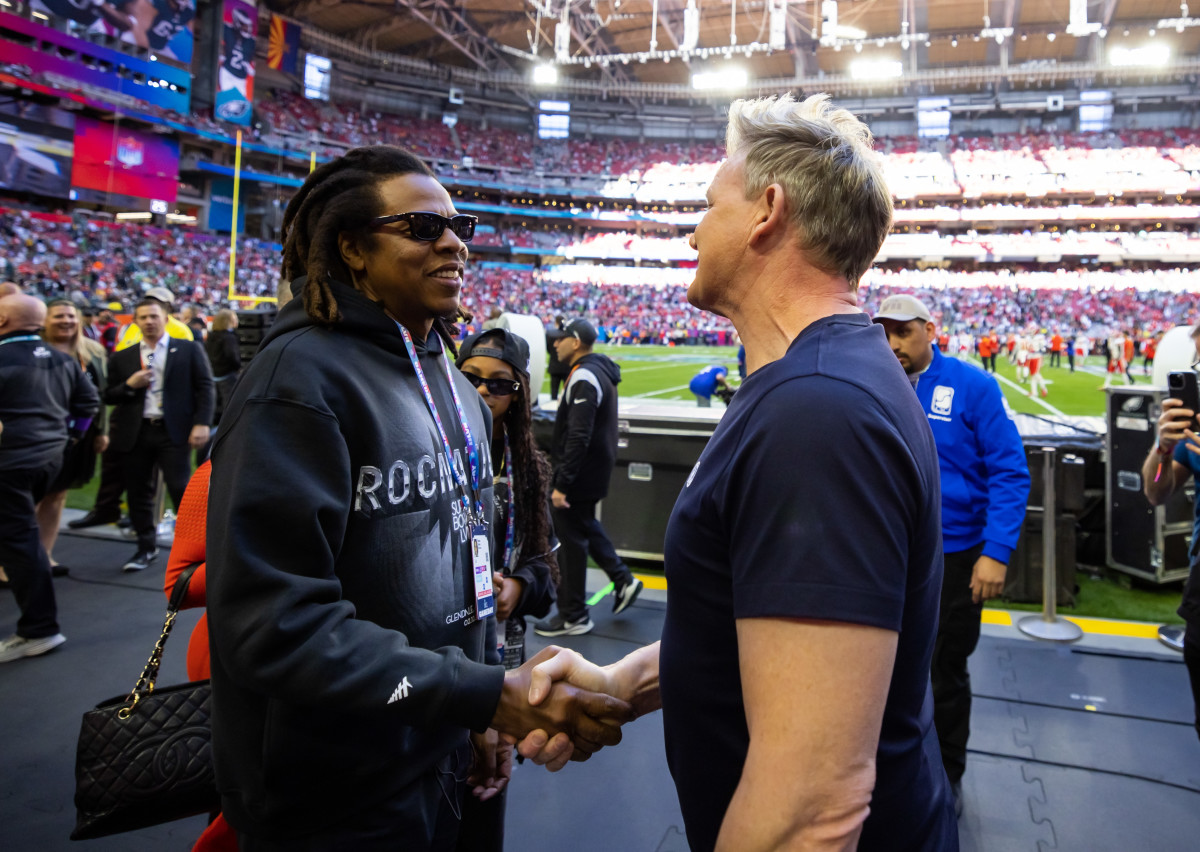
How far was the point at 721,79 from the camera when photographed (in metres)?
47.8

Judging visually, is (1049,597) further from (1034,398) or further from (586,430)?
(1034,398)

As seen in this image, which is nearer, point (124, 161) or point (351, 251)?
point (351, 251)

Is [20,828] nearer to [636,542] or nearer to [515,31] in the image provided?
[636,542]

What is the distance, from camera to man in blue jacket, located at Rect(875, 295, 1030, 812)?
3.35 metres

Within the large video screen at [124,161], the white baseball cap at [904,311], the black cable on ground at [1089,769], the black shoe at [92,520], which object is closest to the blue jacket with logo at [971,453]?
the white baseball cap at [904,311]

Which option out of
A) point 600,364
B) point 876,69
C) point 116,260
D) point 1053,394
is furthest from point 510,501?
point 876,69

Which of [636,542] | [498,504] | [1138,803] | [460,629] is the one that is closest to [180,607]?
[460,629]

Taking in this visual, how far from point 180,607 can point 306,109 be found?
5230 cm

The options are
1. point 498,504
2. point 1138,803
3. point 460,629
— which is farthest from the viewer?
point 1138,803

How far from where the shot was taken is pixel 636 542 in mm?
7059

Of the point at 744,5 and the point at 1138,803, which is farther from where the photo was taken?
the point at 744,5

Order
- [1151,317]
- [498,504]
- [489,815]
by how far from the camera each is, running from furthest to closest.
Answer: [1151,317] → [498,504] → [489,815]

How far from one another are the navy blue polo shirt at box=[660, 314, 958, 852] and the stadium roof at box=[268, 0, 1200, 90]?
34032mm

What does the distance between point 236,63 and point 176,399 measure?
1568 inches
